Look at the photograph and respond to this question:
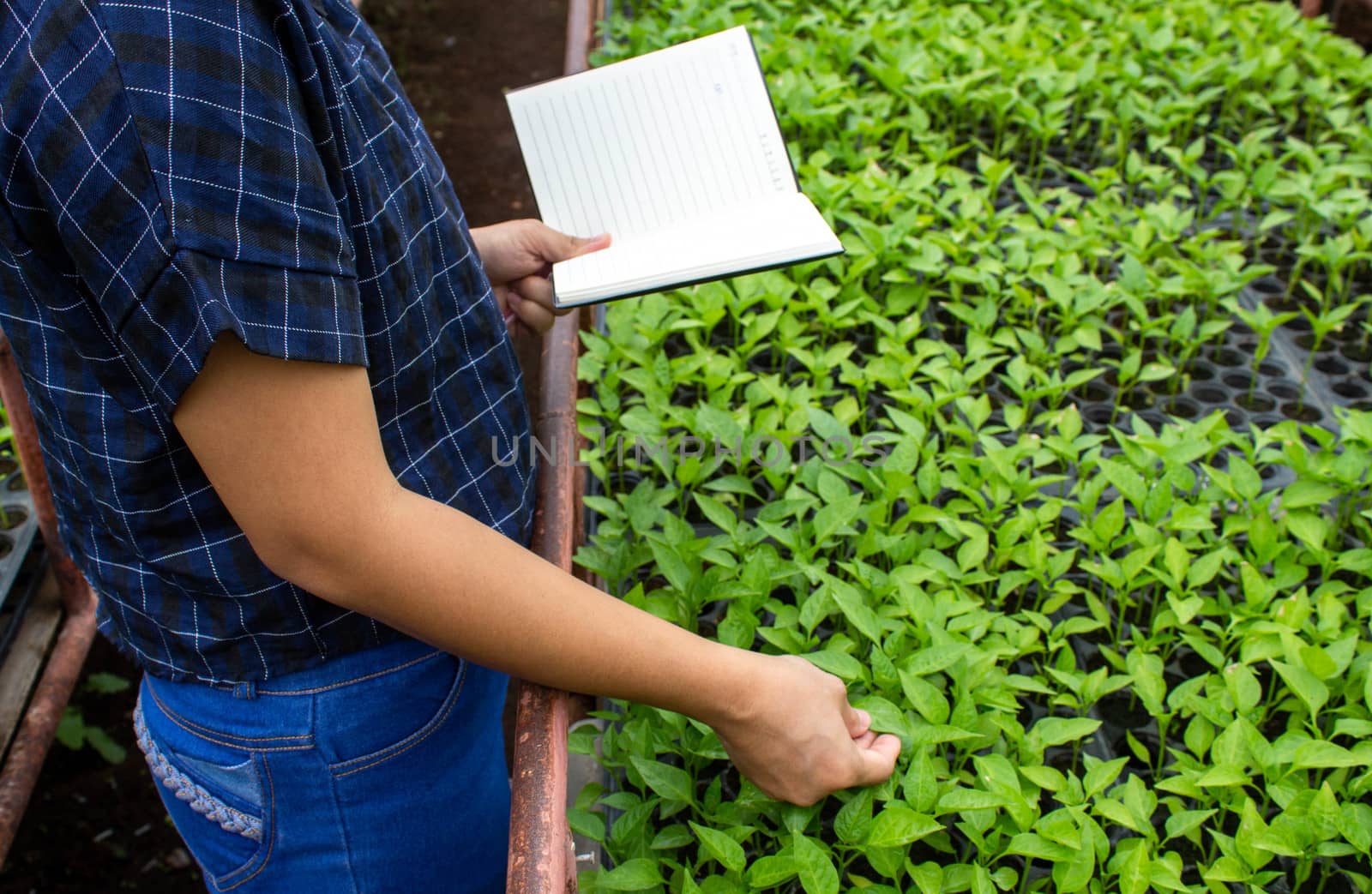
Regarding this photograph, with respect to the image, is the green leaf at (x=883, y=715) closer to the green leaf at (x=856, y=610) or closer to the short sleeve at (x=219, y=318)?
the green leaf at (x=856, y=610)

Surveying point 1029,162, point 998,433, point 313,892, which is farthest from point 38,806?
point 1029,162

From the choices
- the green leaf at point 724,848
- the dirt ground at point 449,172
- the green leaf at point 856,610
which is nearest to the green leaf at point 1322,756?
the green leaf at point 856,610

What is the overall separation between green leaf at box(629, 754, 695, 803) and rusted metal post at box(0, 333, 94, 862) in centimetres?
93

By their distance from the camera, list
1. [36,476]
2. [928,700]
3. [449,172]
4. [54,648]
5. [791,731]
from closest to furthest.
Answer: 1. [791,731]
2. [928,700]
3. [36,476]
4. [54,648]
5. [449,172]

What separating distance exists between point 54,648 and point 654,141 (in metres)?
1.27

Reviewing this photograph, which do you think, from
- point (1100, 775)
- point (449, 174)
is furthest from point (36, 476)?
point (449, 174)

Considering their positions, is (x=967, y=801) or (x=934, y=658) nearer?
(x=967, y=801)

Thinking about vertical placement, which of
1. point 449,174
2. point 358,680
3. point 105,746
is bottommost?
point 105,746

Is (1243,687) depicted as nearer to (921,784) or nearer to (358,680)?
(921,784)

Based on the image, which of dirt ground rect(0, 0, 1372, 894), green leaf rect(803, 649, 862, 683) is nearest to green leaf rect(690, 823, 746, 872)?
green leaf rect(803, 649, 862, 683)

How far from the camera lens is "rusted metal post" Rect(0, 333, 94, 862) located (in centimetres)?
156

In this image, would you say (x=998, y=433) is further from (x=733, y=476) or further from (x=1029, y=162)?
(x=1029, y=162)

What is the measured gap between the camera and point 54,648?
69.2 inches

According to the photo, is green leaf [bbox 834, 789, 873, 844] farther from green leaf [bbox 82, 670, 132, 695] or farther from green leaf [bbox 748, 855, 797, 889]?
green leaf [bbox 82, 670, 132, 695]
